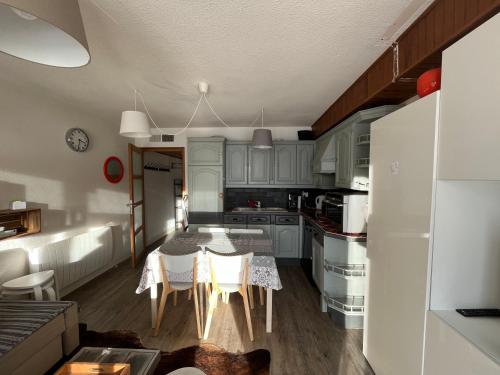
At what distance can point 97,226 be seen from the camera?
11.6 ft

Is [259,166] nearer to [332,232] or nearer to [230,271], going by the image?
[332,232]

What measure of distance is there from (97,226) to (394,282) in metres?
3.81

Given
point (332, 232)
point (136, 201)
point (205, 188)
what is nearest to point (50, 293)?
point (136, 201)

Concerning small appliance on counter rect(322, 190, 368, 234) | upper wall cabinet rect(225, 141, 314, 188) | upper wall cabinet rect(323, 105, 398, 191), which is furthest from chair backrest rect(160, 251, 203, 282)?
upper wall cabinet rect(225, 141, 314, 188)

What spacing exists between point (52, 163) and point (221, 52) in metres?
2.50

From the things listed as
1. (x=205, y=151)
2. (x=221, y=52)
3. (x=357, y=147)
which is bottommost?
(x=357, y=147)

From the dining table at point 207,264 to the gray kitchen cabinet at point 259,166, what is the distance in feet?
5.87

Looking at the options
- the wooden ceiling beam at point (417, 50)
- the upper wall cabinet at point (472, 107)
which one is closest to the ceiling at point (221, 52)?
the wooden ceiling beam at point (417, 50)

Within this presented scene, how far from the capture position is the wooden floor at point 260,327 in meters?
1.91

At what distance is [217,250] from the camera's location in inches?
90.4

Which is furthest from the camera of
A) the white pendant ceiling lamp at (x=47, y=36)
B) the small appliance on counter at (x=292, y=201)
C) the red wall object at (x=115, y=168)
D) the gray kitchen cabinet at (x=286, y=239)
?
the small appliance on counter at (x=292, y=201)

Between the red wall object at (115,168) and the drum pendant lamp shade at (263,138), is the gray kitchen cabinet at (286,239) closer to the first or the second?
the drum pendant lamp shade at (263,138)

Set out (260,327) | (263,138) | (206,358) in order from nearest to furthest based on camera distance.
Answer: (206,358) → (260,327) → (263,138)

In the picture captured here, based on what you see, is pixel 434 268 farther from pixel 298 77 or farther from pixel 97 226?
pixel 97 226
